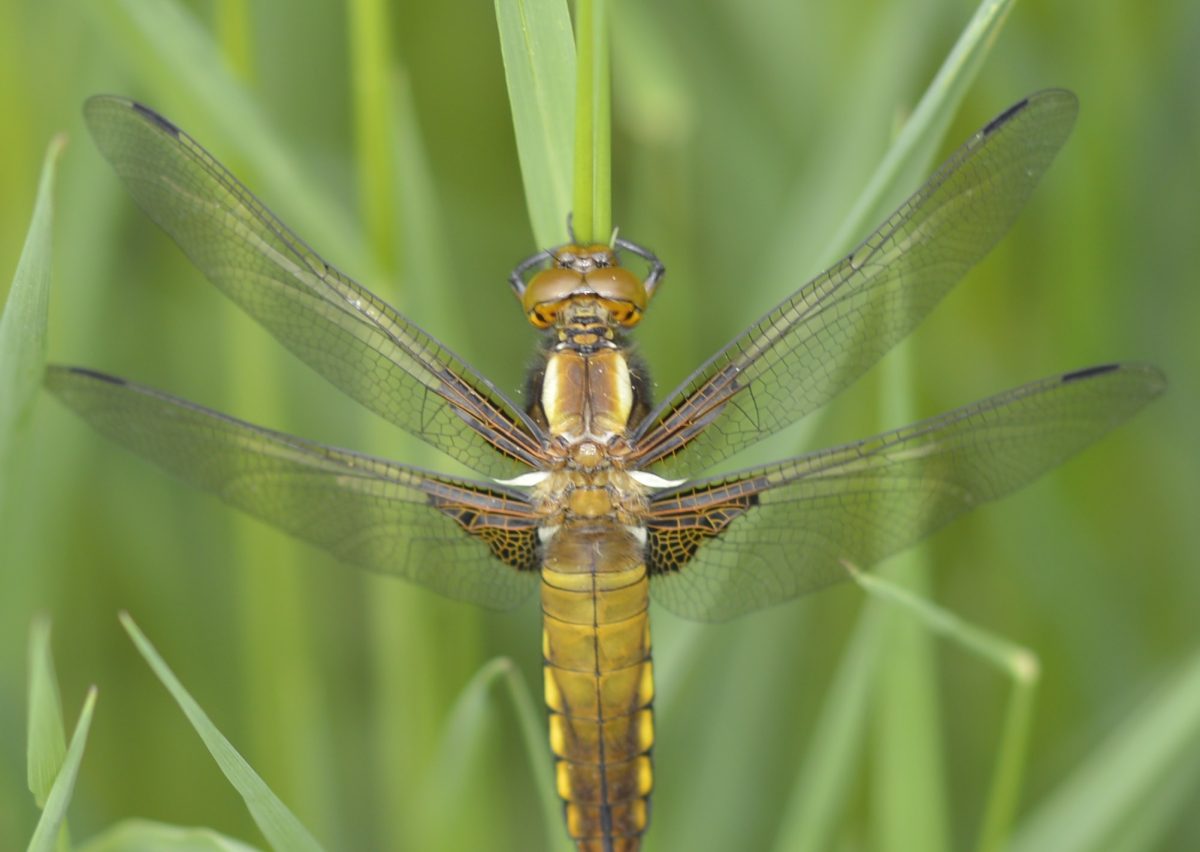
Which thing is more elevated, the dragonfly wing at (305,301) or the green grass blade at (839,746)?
the dragonfly wing at (305,301)

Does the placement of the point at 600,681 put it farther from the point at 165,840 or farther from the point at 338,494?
the point at 165,840

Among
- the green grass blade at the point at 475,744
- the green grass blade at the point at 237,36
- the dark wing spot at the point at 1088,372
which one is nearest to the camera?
the green grass blade at the point at 475,744

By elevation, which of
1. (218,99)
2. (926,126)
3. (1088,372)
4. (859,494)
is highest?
(218,99)

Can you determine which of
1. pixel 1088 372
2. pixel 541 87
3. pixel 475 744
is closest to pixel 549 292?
pixel 541 87

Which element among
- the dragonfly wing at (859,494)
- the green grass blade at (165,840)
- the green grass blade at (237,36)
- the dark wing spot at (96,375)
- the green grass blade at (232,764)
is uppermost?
the green grass blade at (237,36)

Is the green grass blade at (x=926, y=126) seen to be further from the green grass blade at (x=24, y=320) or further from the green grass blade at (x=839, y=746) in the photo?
the green grass blade at (x=24, y=320)

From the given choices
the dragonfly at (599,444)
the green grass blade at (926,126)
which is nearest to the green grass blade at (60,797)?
the dragonfly at (599,444)
